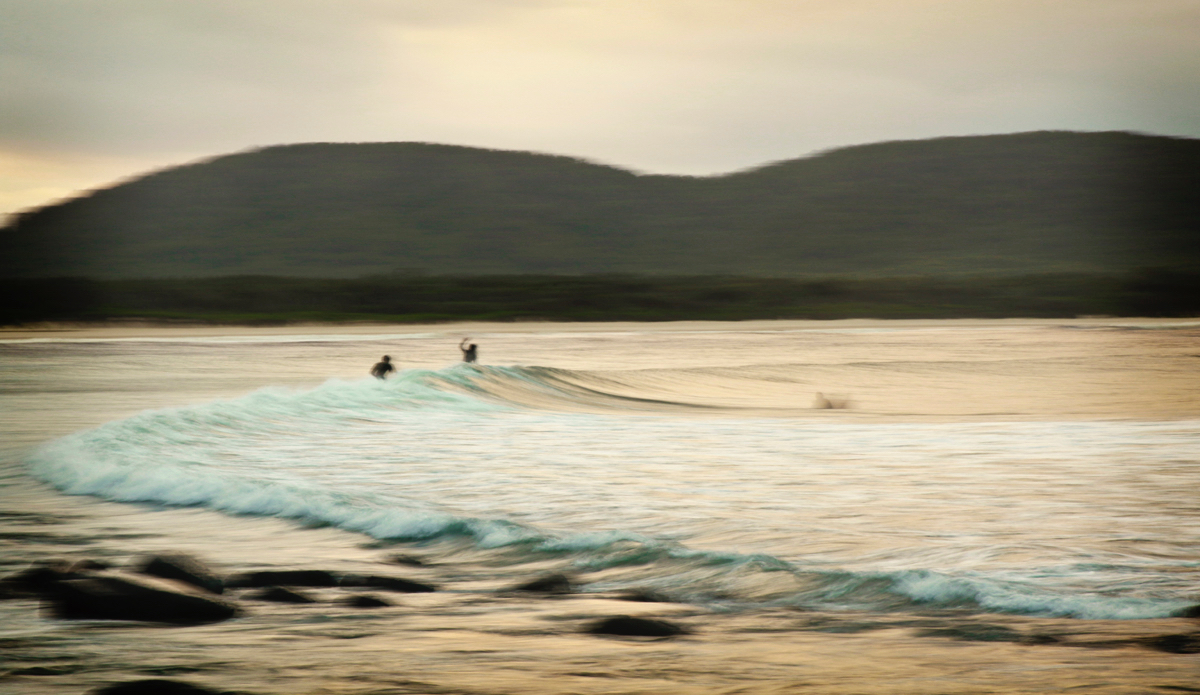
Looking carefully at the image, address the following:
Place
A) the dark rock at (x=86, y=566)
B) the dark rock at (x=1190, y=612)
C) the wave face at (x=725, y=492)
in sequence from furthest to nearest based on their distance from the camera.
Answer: the wave face at (x=725, y=492), the dark rock at (x=86, y=566), the dark rock at (x=1190, y=612)

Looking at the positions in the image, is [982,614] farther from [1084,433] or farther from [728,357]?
[728,357]

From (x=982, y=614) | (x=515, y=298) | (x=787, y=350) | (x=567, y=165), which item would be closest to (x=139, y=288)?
(x=515, y=298)

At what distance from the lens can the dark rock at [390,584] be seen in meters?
7.13

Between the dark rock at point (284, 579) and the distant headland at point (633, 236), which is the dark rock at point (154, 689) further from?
the distant headland at point (633, 236)

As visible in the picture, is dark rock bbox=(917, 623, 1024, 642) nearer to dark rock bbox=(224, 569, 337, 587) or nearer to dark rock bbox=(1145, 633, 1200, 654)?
dark rock bbox=(1145, 633, 1200, 654)

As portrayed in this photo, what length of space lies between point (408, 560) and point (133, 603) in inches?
83.6

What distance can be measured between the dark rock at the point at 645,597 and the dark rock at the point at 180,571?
2.50 meters

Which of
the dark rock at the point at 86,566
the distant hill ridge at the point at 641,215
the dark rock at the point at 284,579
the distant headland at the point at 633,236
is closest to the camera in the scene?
the dark rock at the point at 86,566

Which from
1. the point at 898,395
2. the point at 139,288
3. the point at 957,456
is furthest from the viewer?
the point at 139,288

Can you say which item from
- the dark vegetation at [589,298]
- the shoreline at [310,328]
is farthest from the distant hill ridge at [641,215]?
the shoreline at [310,328]

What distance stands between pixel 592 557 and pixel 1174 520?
475 centimetres

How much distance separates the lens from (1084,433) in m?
15.5

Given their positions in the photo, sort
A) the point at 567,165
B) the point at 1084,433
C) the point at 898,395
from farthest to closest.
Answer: the point at 567,165
the point at 898,395
the point at 1084,433

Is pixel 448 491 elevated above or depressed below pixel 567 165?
below
